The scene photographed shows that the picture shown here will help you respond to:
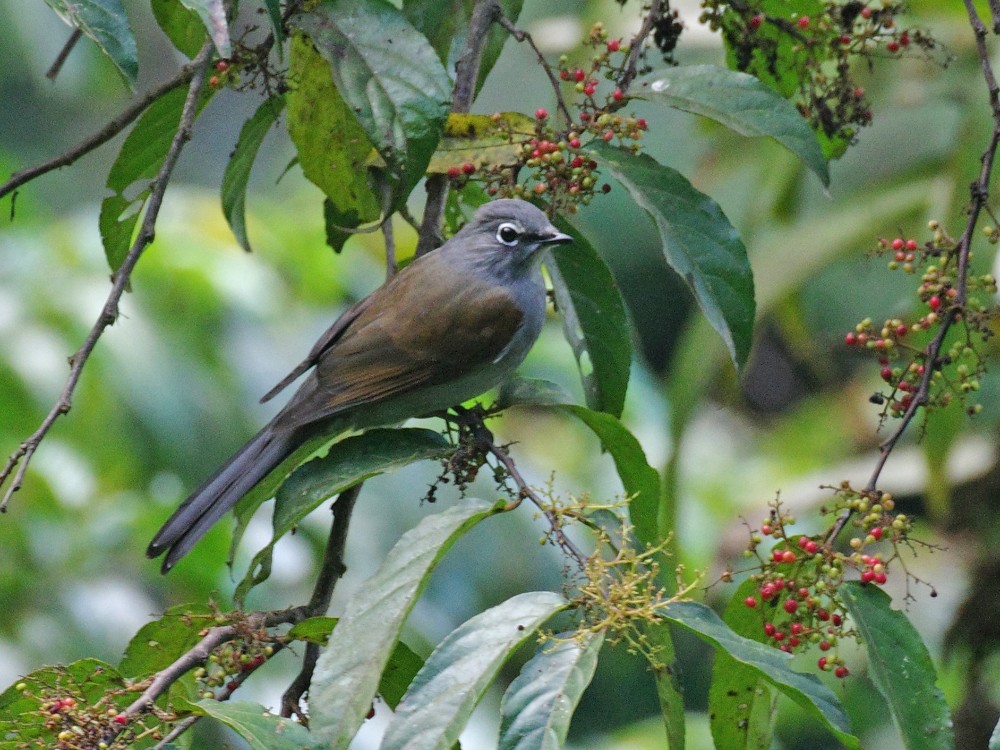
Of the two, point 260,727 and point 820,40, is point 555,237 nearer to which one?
point 820,40

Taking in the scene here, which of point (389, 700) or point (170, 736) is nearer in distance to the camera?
point (170, 736)

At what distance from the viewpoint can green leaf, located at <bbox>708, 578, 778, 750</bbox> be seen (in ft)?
6.18

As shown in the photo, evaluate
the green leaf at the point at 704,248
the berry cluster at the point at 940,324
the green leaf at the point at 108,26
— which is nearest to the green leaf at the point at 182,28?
the green leaf at the point at 108,26

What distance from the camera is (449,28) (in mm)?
2568

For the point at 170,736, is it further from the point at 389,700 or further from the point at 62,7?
the point at 62,7

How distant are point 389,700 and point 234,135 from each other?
28.8 ft

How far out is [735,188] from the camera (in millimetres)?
4543

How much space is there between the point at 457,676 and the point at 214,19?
0.98 meters

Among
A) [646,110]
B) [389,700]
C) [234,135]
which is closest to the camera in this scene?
[389,700]

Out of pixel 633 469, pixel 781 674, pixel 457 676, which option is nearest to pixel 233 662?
pixel 457 676

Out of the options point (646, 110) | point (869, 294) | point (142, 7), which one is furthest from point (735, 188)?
point (142, 7)

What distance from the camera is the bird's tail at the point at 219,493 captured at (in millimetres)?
2422

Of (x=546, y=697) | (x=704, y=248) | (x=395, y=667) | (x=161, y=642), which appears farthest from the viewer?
(x=704, y=248)

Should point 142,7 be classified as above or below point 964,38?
above
